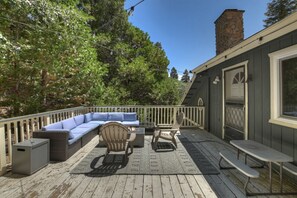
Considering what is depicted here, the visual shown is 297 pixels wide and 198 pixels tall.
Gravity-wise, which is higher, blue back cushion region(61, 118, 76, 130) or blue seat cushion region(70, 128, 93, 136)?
blue back cushion region(61, 118, 76, 130)

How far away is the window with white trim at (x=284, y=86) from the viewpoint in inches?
127

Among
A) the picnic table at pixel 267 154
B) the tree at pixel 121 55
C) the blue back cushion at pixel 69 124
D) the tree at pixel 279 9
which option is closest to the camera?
the picnic table at pixel 267 154

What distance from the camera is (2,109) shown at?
8.19 metres

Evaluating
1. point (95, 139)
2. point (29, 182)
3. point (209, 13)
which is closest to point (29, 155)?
point (29, 182)

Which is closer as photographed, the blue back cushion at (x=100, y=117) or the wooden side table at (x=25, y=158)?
the wooden side table at (x=25, y=158)

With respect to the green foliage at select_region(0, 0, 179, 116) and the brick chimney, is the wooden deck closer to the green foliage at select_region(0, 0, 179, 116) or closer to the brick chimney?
the green foliage at select_region(0, 0, 179, 116)

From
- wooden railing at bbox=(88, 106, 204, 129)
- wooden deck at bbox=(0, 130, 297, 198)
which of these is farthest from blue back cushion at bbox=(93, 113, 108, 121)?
wooden deck at bbox=(0, 130, 297, 198)

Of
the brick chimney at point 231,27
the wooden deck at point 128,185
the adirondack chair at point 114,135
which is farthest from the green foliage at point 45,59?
the brick chimney at point 231,27

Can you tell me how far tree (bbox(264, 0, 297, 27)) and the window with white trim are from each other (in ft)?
52.0

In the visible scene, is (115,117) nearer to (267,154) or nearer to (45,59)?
(45,59)

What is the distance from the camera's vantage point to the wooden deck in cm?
271

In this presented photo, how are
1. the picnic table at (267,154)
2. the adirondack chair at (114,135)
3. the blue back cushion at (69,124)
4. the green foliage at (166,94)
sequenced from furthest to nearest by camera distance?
the green foliage at (166,94), the blue back cushion at (69,124), the adirondack chair at (114,135), the picnic table at (267,154)

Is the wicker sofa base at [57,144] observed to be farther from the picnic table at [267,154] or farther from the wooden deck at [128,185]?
the picnic table at [267,154]

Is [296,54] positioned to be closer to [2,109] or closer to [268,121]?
[268,121]
